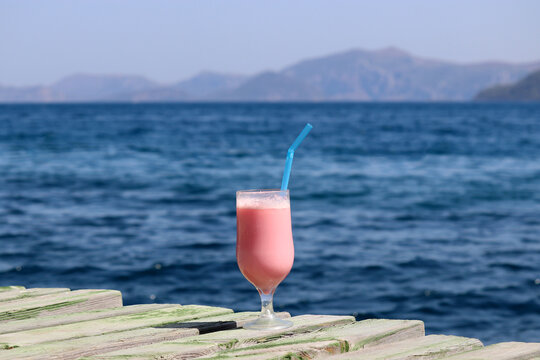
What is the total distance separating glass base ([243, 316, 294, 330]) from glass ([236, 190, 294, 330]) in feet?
0.10

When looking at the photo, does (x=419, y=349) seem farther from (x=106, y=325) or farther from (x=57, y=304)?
(x=57, y=304)

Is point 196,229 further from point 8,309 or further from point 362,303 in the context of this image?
point 8,309

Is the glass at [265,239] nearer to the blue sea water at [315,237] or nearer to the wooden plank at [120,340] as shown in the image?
the wooden plank at [120,340]

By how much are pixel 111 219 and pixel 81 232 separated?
1391 millimetres

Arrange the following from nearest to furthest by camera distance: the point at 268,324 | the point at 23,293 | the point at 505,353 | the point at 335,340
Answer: the point at 505,353, the point at 335,340, the point at 268,324, the point at 23,293

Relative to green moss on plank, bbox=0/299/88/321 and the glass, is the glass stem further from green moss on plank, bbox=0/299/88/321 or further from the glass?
green moss on plank, bbox=0/299/88/321

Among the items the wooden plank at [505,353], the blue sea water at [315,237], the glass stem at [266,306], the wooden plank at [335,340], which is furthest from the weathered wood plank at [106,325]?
the blue sea water at [315,237]

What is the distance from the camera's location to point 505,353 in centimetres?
183

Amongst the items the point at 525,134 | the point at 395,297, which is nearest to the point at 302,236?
the point at 395,297

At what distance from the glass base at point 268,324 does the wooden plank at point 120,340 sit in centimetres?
7

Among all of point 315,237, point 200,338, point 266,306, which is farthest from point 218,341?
point 315,237

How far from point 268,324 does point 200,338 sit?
0.22 m

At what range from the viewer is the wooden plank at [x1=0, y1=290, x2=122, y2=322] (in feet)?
8.15

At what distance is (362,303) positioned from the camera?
8461 mm
